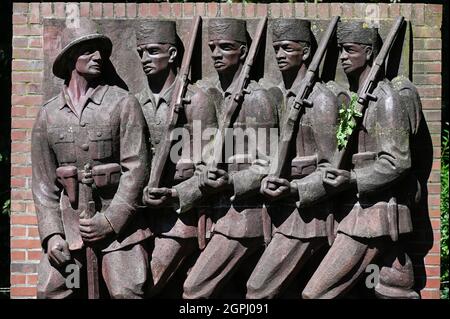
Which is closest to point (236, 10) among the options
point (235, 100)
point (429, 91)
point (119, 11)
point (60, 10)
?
point (235, 100)

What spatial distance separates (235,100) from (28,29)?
1525mm

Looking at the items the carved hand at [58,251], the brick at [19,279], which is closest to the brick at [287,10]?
the carved hand at [58,251]

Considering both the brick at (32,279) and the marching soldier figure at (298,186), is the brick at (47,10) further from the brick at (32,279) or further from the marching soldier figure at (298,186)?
the brick at (32,279)

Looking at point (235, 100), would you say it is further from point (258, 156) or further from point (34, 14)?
point (34, 14)

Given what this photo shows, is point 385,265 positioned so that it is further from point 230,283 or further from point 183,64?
point 183,64

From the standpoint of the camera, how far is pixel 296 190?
331 inches

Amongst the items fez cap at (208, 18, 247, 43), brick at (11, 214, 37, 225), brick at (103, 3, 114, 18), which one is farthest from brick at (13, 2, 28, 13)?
brick at (11, 214, 37, 225)

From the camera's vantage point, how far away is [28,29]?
881cm

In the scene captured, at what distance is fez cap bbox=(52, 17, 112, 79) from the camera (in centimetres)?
845

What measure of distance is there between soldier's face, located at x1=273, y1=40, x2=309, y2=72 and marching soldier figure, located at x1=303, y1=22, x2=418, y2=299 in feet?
0.89

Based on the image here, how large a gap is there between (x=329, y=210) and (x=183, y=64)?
4.44ft

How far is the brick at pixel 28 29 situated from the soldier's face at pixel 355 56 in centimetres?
206

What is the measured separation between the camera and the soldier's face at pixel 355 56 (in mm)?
8516
